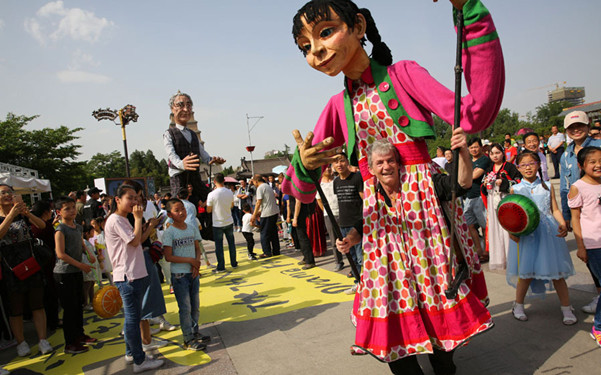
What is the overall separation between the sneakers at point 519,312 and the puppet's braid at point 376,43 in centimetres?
251

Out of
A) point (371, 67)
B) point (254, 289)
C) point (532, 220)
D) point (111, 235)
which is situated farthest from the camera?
point (254, 289)

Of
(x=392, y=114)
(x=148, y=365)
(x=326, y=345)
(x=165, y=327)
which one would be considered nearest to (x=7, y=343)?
(x=165, y=327)

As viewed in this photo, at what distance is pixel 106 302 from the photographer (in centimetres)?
385

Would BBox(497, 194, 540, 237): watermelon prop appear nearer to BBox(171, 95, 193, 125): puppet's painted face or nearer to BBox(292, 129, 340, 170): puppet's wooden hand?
BBox(292, 129, 340, 170): puppet's wooden hand

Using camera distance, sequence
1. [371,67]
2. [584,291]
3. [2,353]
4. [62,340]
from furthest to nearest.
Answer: [62,340], [2,353], [584,291], [371,67]

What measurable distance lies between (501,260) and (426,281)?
324 centimetres

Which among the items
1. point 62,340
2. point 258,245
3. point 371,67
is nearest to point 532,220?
point 371,67

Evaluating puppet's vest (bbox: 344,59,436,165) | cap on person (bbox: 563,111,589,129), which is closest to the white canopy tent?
puppet's vest (bbox: 344,59,436,165)

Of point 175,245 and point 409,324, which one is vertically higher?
point 175,245

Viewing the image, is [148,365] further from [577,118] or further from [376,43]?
[577,118]

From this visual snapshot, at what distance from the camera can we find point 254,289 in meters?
5.82

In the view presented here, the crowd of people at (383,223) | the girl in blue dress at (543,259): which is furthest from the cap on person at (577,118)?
the girl in blue dress at (543,259)

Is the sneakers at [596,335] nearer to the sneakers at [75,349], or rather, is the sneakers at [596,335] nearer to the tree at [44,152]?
the sneakers at [75,349]

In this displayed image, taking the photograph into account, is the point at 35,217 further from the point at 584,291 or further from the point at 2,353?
the point at 584,291
